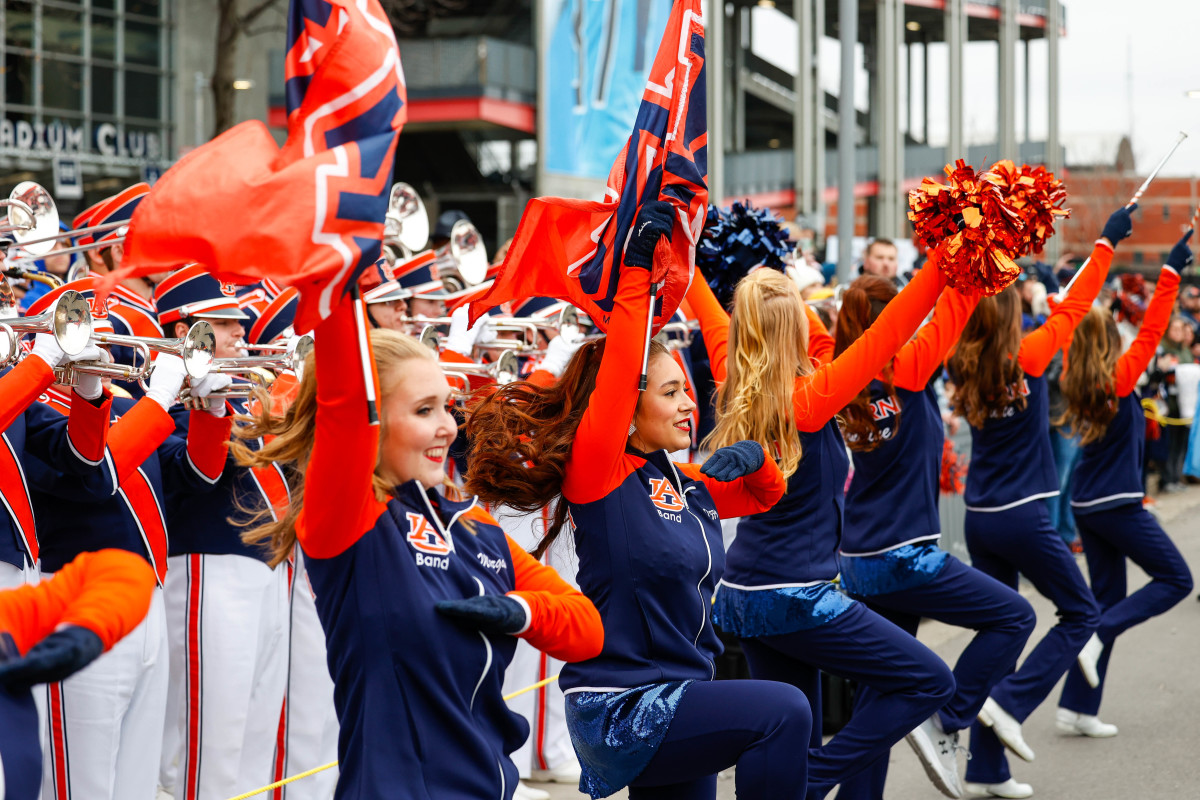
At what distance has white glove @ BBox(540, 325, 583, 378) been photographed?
17.6ft

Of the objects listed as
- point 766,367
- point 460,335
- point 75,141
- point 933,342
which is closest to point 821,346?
point 933,342

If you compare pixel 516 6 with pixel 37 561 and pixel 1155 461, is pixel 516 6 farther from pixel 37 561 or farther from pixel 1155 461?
pixel 37 561

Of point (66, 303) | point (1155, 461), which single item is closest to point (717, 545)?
point (66, 303)

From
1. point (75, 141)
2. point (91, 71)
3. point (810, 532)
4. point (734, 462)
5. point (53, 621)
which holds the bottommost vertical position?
point (810, 532)

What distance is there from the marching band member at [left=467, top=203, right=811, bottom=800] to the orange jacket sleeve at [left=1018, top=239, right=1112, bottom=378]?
2.68m

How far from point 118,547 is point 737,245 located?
247cm

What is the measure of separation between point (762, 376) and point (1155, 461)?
11.2m

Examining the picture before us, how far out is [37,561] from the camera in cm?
377

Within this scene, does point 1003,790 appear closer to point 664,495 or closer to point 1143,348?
point 1143,348

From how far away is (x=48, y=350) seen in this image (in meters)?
3.37

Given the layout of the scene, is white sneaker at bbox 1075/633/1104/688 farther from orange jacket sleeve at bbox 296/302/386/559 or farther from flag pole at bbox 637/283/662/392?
orange jacket sleeve at bbox 296/302/386/559

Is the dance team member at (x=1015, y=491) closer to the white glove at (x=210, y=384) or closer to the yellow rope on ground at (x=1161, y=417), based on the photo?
the white glove at (x=210, y=384)

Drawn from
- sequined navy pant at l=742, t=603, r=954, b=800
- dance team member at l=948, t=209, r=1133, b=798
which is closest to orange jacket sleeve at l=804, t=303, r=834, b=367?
dance team member at l=948, t=209, r=1133, b=798

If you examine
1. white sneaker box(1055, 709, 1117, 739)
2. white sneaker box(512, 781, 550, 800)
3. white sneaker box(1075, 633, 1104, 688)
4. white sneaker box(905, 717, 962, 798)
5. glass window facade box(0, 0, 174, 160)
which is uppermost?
glass window facade box(0, 0, 174, 160)
